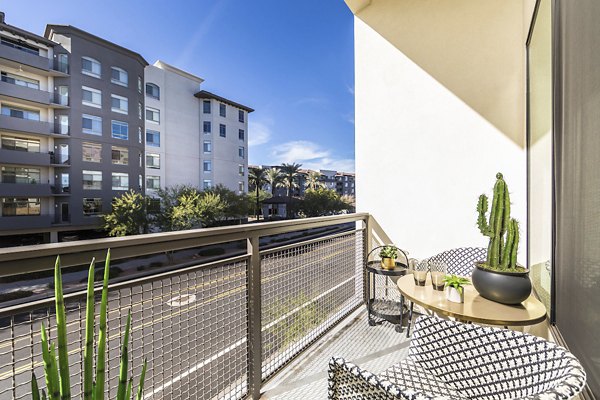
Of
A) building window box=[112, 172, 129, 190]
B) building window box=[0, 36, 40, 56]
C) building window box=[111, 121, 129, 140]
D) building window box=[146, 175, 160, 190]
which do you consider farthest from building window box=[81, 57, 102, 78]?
building window box=[146, 175, 160, 190]

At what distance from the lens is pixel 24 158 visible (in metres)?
17.9

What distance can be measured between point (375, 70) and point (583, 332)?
106 inches

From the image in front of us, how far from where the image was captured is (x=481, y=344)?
3.24 feet

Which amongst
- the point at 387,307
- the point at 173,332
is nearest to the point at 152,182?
the point at 387,307

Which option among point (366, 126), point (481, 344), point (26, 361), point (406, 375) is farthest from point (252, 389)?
point (366, 126)

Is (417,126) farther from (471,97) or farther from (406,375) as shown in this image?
(406,375)

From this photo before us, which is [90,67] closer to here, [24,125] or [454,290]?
[24,125]

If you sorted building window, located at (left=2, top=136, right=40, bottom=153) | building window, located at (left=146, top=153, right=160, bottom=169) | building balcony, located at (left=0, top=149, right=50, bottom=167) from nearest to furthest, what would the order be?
building balcony, located at (left=0, top=149, right=50, bottom=167) → building window, located at (left=2, top=136, right=40, bottom=153) → building window, located at (left=146, top=153, right=160, bottom=169)

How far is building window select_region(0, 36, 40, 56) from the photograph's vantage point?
1734cm

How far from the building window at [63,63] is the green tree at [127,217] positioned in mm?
9453

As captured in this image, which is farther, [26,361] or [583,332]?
[583,332]

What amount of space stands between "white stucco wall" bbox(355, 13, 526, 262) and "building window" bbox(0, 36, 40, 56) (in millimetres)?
25193

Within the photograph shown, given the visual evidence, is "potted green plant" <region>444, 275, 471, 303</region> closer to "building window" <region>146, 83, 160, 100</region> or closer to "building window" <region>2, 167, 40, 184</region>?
"building window" <region>2, 167, 40, 184</region>

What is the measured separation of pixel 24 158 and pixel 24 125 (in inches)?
84.4
